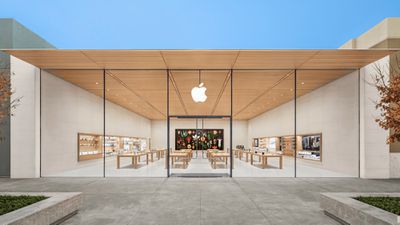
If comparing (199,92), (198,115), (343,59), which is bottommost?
(198,115)

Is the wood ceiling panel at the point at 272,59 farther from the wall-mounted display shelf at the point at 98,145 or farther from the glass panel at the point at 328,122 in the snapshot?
the wall-mounted display shelf at the point at 98,145

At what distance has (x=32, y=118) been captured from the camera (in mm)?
8609

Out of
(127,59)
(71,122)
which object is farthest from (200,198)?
(71,122)

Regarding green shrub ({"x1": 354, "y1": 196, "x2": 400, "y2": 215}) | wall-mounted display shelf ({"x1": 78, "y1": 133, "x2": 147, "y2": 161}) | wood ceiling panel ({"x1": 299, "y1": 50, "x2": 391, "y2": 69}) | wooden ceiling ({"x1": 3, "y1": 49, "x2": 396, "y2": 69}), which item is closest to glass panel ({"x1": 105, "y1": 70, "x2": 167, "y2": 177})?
wall-mounted display shelf ({"x1": 78, "y1": 133, "x2": 147, "y2": 161})

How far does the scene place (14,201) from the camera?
4398 mm

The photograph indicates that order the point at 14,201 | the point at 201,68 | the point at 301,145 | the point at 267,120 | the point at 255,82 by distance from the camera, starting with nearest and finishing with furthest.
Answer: the point at 14,201 < the point at 201,68 < the point at 255,82 < the point at 301,145 < the point at 267,120

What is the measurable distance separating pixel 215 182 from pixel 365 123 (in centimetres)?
505

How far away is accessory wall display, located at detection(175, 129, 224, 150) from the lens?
24.5m

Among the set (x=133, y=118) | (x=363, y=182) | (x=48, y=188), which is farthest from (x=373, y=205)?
(x=133, y=118)

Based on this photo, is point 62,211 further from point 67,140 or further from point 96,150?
point 96,150

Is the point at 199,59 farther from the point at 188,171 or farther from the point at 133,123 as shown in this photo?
the point at 133,123

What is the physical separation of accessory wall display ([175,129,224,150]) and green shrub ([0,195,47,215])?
19870 mm

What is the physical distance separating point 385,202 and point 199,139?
2024cm

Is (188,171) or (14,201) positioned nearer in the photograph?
(14,201)
